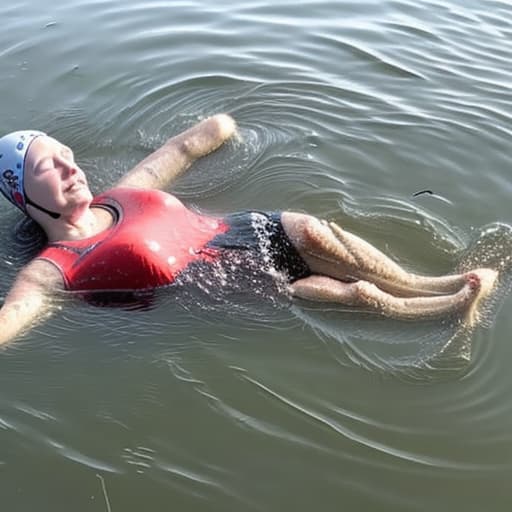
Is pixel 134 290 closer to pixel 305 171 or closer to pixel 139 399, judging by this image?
pixel 139 399

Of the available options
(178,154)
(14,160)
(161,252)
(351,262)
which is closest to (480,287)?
(351,262)

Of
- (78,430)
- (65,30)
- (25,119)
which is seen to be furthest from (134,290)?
(65,30)

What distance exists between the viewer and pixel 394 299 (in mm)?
4430

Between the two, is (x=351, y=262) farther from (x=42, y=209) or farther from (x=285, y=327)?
(x=42, y=209)

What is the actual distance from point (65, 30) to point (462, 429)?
7.45 metres

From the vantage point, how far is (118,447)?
3.83 meters

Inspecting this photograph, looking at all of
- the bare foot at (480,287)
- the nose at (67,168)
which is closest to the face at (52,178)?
the nose at (67,168)

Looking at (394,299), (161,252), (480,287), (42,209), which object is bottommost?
(394,299)

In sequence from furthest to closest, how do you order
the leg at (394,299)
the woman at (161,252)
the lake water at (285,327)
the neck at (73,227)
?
the neck at (73,227) → the woman at (161,252) → the leg at (394,299) → the lake water at (285,327)

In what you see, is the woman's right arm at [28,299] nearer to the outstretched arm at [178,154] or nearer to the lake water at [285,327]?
the lake water at [285,327]

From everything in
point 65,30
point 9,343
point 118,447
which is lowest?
point 118,447

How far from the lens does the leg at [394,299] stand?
4297 millimetres

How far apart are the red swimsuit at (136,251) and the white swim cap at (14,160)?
0.45 m

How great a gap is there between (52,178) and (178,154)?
1629mm
